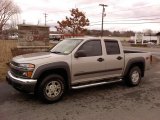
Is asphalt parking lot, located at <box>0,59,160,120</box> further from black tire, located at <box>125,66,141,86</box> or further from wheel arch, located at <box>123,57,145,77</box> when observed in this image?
wheel arch, located at <box>123,57,145,77</box>

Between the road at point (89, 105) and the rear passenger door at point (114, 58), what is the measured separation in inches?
24.5

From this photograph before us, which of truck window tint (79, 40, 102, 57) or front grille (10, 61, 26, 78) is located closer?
front grille (10, 61, 26, 78)

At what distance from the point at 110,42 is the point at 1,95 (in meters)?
3.70

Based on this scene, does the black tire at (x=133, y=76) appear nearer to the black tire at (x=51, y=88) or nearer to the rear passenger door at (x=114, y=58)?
the rear passenger door at (x=114, y=58)

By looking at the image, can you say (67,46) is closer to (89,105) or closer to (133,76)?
(89,105)

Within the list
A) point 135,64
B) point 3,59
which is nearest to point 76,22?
point 3,59

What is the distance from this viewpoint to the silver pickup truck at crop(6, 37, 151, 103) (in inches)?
240

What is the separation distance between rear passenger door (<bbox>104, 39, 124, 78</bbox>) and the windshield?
1.05 meters

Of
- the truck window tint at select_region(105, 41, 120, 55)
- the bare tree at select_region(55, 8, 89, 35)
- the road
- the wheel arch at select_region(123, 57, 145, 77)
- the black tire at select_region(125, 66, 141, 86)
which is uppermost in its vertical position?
the bare tree at select_region(55, 8, 89, 35)

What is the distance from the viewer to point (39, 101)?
6449mm

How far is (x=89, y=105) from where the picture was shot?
6195mm

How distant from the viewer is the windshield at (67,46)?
6.96m

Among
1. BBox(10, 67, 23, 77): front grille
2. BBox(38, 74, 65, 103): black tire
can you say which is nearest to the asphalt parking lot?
BBox(38, 74, 65, 103): black tire

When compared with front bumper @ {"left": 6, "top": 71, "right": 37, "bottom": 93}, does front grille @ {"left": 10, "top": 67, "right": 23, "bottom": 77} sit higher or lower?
higher
